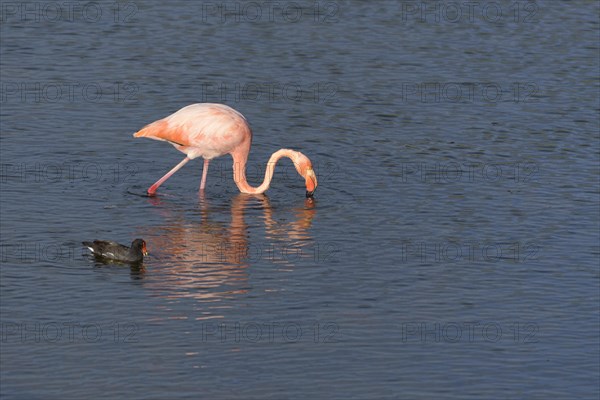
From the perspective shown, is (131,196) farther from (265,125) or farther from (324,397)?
(324,397)

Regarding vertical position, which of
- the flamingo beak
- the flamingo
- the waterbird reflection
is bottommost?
the waterbird reflection

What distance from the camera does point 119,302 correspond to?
63.3 ft

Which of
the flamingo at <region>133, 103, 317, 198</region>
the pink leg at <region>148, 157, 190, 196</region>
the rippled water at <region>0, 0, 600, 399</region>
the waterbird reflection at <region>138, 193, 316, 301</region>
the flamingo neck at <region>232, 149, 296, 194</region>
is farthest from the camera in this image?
the flamingo neck at <region>232, 149, 296, 194</region>

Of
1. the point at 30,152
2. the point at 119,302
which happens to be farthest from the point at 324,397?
the point at 30,152

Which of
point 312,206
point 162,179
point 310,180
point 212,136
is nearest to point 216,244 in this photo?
point 312,206

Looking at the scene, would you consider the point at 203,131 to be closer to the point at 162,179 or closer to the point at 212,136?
the point at 212,136

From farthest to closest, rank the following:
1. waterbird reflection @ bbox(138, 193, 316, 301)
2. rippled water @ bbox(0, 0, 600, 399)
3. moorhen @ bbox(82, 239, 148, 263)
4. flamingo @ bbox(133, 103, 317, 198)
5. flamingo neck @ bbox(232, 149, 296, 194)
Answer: flamingo neck @ bbox(232, 149, 296, 194) < flamingo @ bbox(133, 103, 317, 198) < moorhen @ bbox(82, 239, 148, 263) < waterbird reflection @ bbox(138, 193, 316, 301) < rippled water @ bbox(0, 0, 600, 399)

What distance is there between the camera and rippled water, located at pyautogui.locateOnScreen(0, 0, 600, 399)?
17625mm

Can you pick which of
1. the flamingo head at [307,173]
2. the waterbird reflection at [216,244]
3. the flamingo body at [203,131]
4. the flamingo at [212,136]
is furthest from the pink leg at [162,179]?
Result: the flamingo head at [307,173]

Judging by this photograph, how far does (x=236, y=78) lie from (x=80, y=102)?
13.4 ft

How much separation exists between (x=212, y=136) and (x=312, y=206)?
2211 mm

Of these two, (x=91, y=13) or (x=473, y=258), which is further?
(x=91, y=13)

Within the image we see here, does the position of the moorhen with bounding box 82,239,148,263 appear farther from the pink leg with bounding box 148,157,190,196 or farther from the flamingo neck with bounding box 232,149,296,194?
the flamingo neck with bounding box 232,149,296,194

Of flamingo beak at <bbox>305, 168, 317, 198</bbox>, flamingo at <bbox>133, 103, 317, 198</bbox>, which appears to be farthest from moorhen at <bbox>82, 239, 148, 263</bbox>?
flamingo beak at <bbox>305, 168, 317, 198</bbox>
